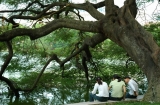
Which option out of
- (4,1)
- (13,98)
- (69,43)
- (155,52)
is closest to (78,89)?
(69,43)

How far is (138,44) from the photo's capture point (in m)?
8.70

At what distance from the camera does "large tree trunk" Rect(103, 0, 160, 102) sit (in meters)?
8.14

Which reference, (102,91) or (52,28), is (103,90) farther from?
(52,28)

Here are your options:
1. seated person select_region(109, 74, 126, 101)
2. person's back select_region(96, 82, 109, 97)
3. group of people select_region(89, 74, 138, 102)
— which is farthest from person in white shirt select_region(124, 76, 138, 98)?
person's back select_region(96, 82, 109, 97)

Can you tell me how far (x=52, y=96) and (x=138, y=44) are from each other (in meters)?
8.10

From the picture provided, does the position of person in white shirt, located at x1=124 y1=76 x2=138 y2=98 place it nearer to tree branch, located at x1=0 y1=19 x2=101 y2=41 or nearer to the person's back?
the person's back

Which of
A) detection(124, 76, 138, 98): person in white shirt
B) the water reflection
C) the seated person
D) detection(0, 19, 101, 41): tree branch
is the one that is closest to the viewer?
the seated person

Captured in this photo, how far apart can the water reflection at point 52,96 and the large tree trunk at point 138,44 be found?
596 centimetres

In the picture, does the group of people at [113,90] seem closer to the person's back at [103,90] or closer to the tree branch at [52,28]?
the person's back at [103,90]

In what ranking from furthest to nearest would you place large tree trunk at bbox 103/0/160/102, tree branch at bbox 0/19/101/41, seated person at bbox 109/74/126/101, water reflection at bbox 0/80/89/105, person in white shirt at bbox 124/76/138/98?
water reflection at bbox 0/80/89/105 → tree branch at bbox 0/19/101/41 → person in white shirt at bbox 124/76/138/98 → seated person at bbox 109/74/126/101 → large tree trunk at bbox 103/0/160/102

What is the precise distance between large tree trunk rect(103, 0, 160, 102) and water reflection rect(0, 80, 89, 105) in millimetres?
A: 5962

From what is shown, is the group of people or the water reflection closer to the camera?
the group of people

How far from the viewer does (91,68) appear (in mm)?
15742

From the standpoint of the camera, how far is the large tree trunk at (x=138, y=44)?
8141 millimetres
